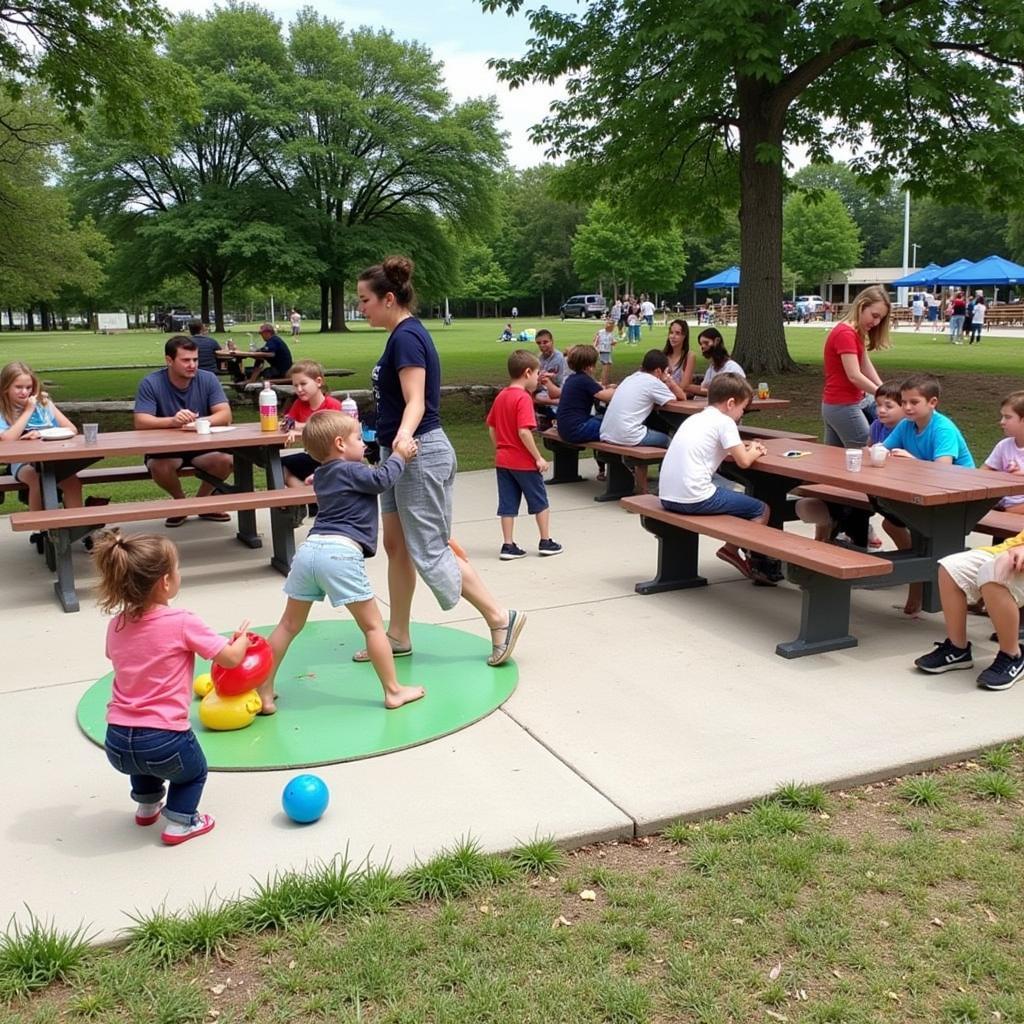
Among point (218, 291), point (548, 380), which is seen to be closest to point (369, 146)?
point (218, 291)

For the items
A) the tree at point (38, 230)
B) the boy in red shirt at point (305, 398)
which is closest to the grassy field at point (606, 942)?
the boy in red shirt at point (305, 398)

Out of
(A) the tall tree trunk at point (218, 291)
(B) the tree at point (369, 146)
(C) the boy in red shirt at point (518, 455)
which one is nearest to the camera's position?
(C) the boy in red shirt at point (518, 455)

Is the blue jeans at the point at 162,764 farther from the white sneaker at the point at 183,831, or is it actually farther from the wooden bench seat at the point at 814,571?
the wooden bench seat at the point at 814,571

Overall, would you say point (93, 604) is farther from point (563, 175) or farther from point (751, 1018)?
point (563, 175)

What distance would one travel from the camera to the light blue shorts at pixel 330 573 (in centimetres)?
410

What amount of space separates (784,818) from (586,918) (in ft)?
2.88

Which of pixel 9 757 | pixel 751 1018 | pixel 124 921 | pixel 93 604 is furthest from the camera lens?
pixel 93 604

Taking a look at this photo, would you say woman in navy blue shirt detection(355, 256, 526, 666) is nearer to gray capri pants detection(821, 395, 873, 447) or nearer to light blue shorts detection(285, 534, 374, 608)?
light blue shorts detection(285, 534, 374, 608)

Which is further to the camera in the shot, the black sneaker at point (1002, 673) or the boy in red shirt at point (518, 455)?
the boy in red shirt at point (518, 455)

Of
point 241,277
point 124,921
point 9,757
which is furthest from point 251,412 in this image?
point 241,277

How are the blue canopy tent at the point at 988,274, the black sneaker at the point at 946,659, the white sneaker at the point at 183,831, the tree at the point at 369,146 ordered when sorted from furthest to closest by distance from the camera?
Answer: the tree at the point at 369,146, the blue canopy tent at the point at 988,274, the black sneaker at the point at 946,659, the white sneaker at the point at 183,831

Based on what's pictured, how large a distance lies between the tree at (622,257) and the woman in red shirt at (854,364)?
6917cm

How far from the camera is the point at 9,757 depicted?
160 inches

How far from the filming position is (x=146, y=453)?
22.2 ft
